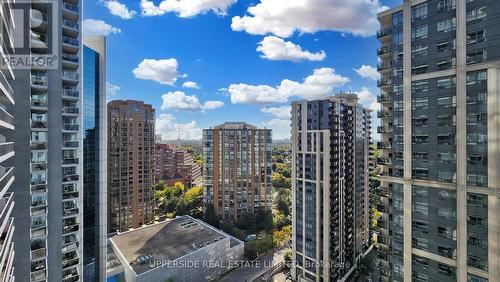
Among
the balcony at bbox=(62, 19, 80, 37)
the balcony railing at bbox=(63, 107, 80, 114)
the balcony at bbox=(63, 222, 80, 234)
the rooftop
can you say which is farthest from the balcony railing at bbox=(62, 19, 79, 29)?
the rooftop

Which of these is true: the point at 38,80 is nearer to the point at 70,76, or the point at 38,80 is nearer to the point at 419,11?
the point at 70,76

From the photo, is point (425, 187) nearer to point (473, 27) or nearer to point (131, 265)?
point (473, 27)

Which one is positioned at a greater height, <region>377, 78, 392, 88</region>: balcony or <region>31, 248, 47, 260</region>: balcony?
<region>377, 78, 392, 88</region>: balcony

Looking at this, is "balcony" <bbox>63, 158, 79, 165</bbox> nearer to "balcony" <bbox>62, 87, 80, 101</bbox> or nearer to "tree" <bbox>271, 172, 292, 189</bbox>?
"balcony" <bbox>62, 87, 80, 101</bbox>

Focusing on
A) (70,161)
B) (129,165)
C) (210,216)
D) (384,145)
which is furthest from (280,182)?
(70,161)

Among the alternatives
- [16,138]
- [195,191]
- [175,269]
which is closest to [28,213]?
[16,138]
